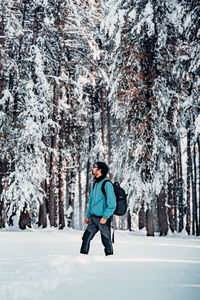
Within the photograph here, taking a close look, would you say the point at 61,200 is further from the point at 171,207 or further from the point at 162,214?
the point at 171,207

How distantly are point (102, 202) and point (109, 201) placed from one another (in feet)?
0.97

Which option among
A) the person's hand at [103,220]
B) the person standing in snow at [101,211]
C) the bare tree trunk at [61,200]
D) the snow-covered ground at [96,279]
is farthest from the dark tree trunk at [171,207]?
the snow-covered ground at [96,279]

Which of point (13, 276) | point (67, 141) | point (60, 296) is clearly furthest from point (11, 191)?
point (60, 296)

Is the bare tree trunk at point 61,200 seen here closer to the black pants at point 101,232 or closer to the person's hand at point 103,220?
the black pants at point 101,232

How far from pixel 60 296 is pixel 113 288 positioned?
2.32ft

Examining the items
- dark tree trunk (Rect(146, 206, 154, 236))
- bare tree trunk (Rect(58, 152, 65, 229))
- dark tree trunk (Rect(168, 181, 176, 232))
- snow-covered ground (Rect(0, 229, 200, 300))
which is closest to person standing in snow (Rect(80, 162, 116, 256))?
snow-covered ground (Rect(0, 229, 200, 300))

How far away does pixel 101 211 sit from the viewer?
6707 millimetres

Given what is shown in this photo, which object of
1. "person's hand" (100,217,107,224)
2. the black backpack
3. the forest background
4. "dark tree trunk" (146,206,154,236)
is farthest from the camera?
"dark tree trunk" (146,206,154,236)

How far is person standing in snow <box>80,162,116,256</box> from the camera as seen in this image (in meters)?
6.50

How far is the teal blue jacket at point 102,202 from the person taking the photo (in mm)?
6473

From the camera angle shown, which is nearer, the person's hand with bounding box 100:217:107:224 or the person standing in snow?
the person's hand with bounding box 100:217:107:224

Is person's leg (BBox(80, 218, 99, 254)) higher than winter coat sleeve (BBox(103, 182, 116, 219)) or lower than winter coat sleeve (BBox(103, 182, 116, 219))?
lower

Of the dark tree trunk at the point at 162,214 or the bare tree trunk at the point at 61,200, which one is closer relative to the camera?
the dark tree trunk at the point at 162,214

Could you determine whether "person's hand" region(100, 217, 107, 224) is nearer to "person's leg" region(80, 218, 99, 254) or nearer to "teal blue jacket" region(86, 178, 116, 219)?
"teal blue jacket" region(86, 178, 116, 219)
